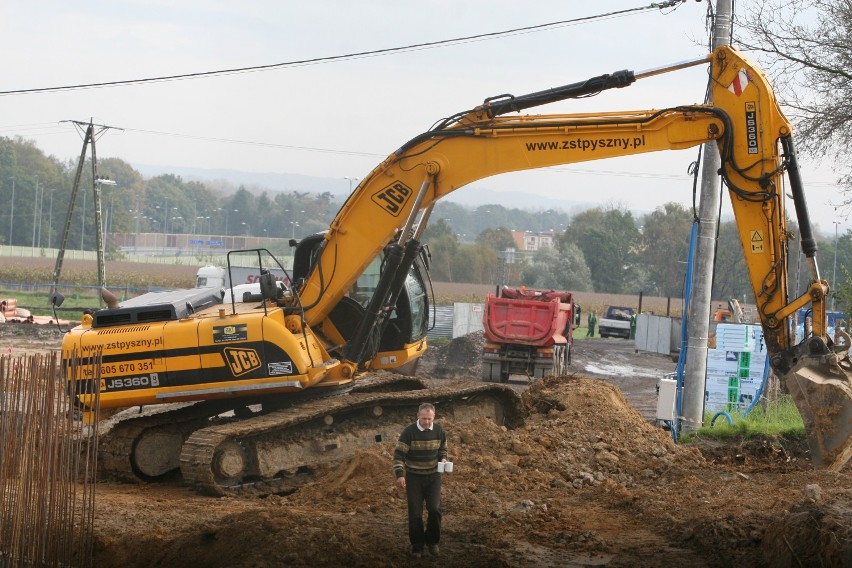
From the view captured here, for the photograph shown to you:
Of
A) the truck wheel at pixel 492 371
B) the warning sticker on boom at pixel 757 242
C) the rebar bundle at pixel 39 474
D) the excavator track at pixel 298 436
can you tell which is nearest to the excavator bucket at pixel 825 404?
the warning sticker on boom at pixel 757 242

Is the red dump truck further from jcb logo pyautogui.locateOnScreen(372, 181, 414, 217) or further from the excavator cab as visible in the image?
jcb logo pyautogui.locateOnScreen(372, 181, 414, 217)

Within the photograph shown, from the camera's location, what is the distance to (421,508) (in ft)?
29.2

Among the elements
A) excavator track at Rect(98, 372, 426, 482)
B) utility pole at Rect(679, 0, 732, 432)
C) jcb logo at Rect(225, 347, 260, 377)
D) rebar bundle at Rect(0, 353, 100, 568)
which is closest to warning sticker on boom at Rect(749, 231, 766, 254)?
utility pole at Rect(679, 0, 732, 432)

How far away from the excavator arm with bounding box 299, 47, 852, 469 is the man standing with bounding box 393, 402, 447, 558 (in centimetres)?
412

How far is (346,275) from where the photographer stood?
13430 millimetres

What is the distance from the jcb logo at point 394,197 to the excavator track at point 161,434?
248cm

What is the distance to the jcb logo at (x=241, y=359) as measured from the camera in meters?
13.0

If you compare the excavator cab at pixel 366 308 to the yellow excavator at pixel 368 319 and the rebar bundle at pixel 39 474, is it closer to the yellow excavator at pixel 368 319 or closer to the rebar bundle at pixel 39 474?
the yellow excavator at pixel 368 319

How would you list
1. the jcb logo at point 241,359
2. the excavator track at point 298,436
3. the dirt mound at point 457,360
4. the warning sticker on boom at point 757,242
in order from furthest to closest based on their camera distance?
1. the dirt mound at point 457,360
2. the jcb logo at point 241,359
3. the excavator track at point 298,436
4. the warning sticker on boom at point 757,242

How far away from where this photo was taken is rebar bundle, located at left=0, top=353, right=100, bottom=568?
8664mm

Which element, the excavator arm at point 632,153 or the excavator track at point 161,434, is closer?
the excavator arm at point 632,153

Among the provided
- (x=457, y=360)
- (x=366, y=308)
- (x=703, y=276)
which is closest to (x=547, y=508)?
(x=366, y=308)

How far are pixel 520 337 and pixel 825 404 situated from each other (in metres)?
17.7

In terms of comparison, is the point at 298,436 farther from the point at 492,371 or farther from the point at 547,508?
the point at 492,371
